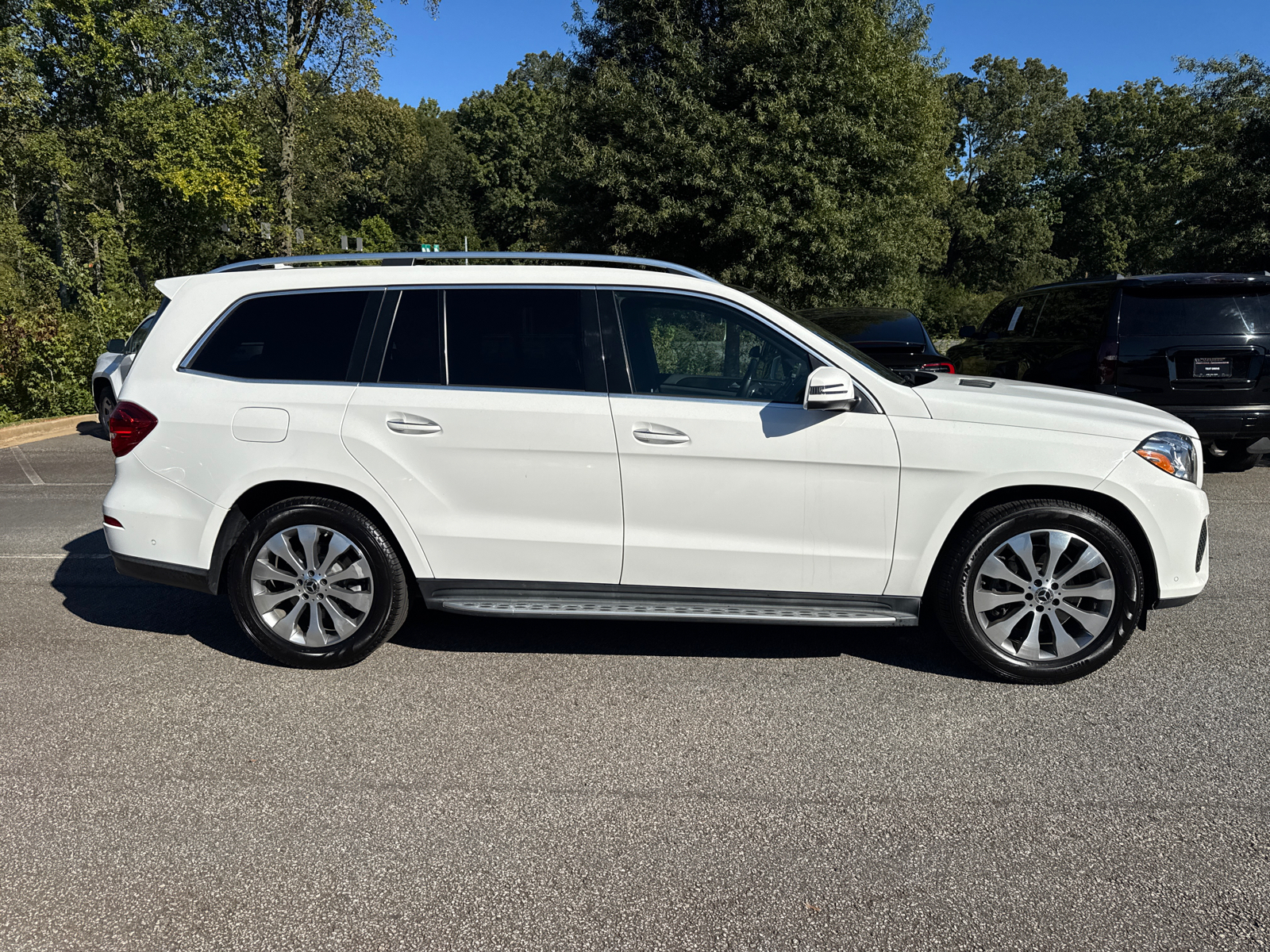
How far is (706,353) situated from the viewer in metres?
4.34

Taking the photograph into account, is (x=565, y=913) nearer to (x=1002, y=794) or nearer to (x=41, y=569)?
(x=1002, y=794)

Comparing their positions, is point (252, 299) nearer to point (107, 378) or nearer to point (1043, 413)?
point (1043, 413)

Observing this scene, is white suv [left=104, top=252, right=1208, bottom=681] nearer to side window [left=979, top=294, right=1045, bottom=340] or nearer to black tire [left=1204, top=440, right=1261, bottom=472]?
side window [left=979, top=294, right=1045, bottom=340]

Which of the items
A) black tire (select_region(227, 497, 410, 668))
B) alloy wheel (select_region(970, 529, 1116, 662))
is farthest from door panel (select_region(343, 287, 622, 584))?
alloy wheel (select_region(970, 529, 1116, 662))

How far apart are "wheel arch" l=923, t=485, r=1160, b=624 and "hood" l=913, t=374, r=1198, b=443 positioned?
28cm

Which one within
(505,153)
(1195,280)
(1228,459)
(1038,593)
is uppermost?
(505,153)

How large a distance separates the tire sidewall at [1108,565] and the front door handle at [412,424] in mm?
2467

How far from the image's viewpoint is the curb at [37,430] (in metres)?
12.3

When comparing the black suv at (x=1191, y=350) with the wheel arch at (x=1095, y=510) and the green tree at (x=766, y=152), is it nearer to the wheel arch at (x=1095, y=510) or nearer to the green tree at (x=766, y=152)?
the wheel arch at (x=1095, y=510)

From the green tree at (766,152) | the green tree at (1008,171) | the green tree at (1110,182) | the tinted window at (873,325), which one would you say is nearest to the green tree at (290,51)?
the green tree at (766,152)

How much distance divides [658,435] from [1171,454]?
229 cm

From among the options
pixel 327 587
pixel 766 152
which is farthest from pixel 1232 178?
pixel 327 587

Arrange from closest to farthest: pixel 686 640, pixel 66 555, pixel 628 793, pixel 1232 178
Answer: pixel 628 793 < pixel 686 640 < pixel 66 555 < pixel 1232 178

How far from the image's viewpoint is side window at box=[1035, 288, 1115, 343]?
8094 millimetres
